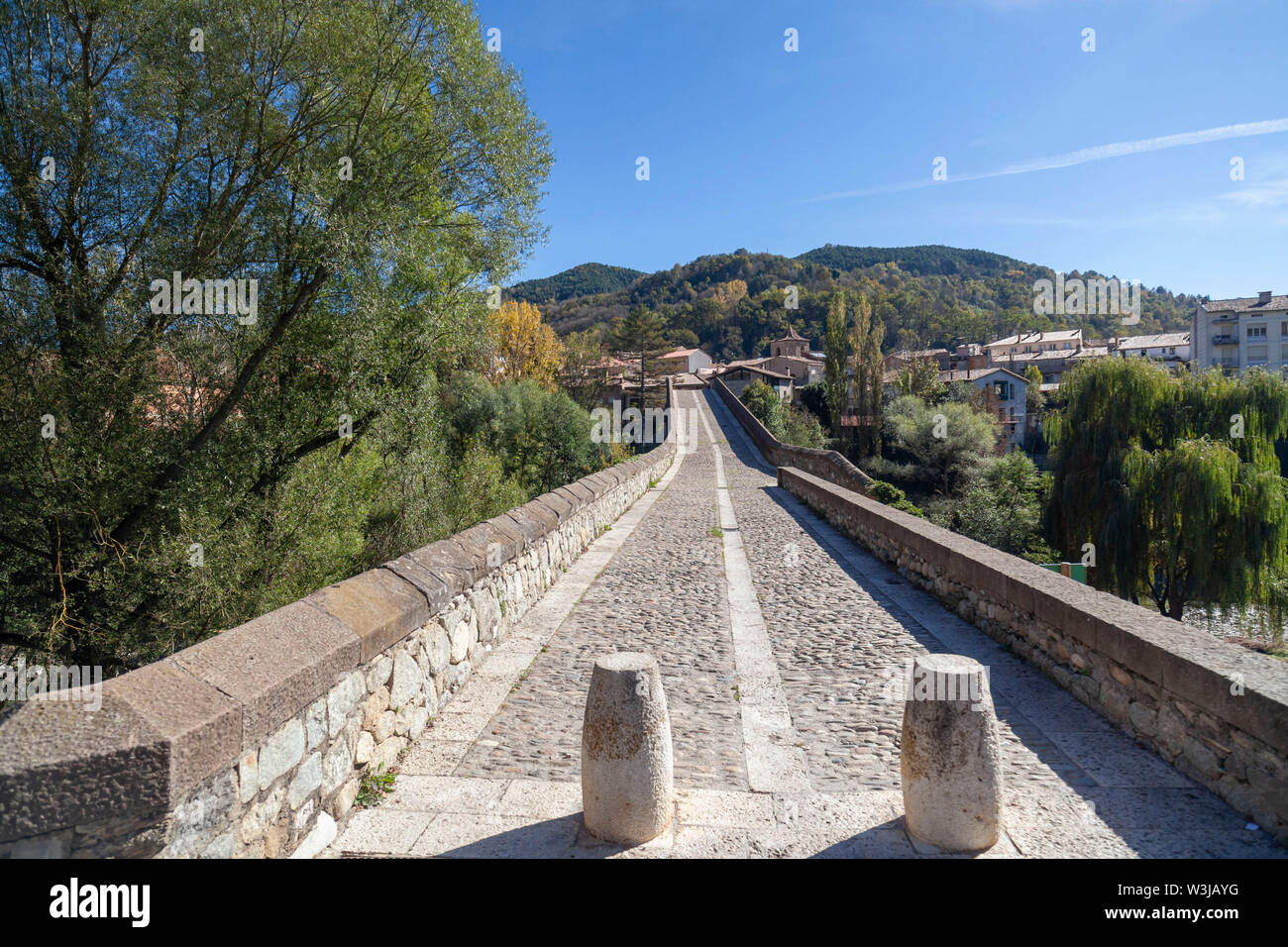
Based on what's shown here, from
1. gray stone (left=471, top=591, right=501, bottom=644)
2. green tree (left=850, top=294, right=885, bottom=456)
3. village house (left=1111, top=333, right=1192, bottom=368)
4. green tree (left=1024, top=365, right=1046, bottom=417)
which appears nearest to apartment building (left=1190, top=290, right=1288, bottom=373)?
village house (left=1111, top=333, right=1192, bottom=368)

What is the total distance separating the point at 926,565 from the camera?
7500 millimetres

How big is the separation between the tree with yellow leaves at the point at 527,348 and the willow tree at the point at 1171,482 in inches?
1040

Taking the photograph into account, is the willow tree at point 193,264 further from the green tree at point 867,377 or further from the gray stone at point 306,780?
the green tree at point 867,377

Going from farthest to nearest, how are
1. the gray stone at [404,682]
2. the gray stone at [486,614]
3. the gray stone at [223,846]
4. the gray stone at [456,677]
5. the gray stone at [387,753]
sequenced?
the gray stone at [486,614] < the gray stone at [456,677] < the gray stone at [404,682] < the gray stone at [387,753] < the gray stone at [223,846]

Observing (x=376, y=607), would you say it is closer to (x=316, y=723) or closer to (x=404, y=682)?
(x=404, y=682)

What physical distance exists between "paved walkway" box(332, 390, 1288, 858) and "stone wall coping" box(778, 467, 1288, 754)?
0.41m

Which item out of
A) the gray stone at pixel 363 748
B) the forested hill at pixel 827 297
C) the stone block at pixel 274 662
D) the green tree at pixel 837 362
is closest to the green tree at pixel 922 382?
the green tree at pixel 837 362

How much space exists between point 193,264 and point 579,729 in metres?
6.75

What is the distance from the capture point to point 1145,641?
375 cm

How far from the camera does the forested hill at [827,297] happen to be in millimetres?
98000

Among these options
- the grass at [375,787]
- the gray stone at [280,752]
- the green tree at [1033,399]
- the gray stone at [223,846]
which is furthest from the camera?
the green tree at [1033,399]

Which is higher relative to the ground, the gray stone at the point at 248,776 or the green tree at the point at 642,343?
the green tree at the point at 642,343

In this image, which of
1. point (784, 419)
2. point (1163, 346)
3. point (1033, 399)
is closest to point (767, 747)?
point (784, 419)

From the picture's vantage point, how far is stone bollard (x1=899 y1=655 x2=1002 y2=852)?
2.78 m
